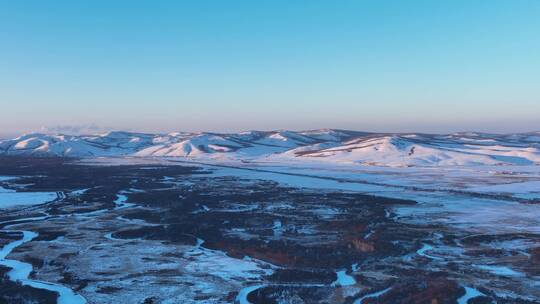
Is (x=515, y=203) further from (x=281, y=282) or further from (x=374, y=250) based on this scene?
(x=281, y=282)

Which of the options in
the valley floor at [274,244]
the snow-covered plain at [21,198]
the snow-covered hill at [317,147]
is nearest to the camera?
the valley floor at [274,244]

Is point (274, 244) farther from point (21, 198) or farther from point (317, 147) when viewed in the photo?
point (317, 147)

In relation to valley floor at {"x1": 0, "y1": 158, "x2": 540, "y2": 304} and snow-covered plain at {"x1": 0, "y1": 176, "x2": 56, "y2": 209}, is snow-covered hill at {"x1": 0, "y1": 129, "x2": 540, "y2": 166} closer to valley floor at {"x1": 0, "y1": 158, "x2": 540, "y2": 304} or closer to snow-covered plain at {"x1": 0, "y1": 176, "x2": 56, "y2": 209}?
valley floor at {"x1": 0, "y1": 158, "x2": 540, "y2": 304}

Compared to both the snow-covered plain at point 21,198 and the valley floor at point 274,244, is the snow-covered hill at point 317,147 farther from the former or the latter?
the snow-covered plain at point 21,198

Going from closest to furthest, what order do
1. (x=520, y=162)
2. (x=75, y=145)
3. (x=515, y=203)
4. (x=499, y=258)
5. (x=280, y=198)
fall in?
(x=499, y=258) < (x=515, y=203) < (x=280, y=198) < (x=520, y=162) < (x=75, y=145)

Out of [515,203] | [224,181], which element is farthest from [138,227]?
[224,181]

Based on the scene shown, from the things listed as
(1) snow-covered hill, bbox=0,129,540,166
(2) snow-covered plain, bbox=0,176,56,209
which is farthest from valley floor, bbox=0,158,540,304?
(1) snow-covered hill, bbox=0,129,540,166

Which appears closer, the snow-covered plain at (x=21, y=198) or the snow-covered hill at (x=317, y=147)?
the snow-covered plain at (x=21, y=198)

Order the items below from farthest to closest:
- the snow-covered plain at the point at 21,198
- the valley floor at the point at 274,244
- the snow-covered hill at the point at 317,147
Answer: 1. the snow-covered hill at the point at 317,147
2. the snow-covered plain at the point at 21,198
3. the valley floor at the point at 274,244

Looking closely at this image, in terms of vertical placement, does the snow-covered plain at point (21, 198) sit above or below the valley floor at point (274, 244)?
below

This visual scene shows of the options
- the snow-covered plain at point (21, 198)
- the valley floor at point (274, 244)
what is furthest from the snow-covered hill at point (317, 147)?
the snow-covered plain at point (21, 198)
